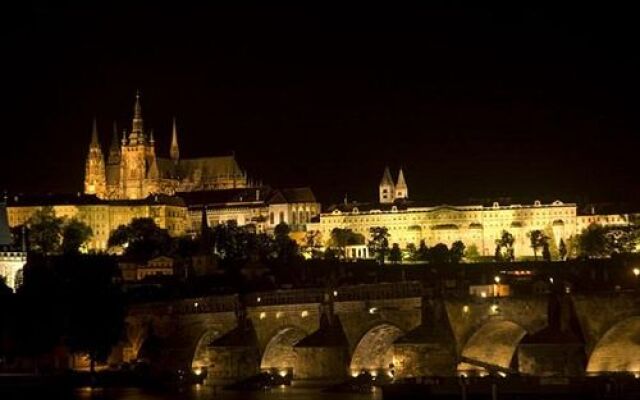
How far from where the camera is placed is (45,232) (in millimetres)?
158250

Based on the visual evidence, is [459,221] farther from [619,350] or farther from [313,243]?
[619,350]

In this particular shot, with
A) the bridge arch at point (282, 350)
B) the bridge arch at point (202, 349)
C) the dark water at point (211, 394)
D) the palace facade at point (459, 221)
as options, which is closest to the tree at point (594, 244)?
the palace facade at point (459, 221)

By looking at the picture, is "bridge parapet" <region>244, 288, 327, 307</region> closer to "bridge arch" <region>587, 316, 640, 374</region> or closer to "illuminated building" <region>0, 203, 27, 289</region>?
"bridge arch" <region>587, 316, 640, 374</region>

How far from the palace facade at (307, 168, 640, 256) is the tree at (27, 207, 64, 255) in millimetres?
36547

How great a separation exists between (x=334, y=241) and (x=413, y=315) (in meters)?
120

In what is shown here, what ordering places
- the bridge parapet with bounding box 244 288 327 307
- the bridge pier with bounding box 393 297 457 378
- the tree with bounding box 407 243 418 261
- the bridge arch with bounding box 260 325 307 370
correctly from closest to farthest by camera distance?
the bridge pier with bounding box 393 297 457 378
the bridge parapet with bounding box 244 288 327 307
the bridge arch with bounding box 260 325 307 370
the tree with bounding box 407 243 418 261

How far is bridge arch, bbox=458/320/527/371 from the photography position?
57.8 metres

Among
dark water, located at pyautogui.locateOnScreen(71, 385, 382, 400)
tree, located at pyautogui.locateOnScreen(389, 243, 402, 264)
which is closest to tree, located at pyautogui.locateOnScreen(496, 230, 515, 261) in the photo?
tree, located at pyautogui.locateOnScreen(389, 243, 402, 264)

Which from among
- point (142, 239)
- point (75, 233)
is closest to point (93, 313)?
point (142, 239)

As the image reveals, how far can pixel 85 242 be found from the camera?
167625mm

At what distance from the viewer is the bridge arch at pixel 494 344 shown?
190 ft

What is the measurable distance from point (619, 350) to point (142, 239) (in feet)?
345

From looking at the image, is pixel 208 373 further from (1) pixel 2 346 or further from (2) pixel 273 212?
(2) pixel 273 212

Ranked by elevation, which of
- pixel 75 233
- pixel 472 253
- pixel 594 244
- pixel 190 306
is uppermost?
pixel 75 233
